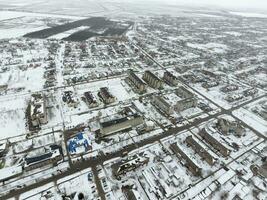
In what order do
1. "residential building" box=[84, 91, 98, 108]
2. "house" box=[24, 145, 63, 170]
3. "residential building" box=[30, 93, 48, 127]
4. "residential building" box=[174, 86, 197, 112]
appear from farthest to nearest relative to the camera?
"residential building" box=[174, 86, 197, 112] → "residential building" box=[84, 91, 98, 108] → "residential building" box=[30, 93, 48, 127] → "house" box=[24, 145, 63, 170]

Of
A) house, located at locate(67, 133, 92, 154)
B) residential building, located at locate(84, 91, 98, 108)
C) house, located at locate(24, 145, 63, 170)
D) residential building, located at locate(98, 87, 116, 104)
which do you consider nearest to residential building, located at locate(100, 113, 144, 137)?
house, located at locate(67, 133, 92, 154)

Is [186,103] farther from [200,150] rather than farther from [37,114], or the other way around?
[37,114]

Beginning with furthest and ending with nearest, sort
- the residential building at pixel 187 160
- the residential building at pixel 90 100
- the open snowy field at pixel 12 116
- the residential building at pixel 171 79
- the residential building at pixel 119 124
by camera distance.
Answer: the residential building at pixel 171 79
the residential building at pixel 90 100
the open snowy field at pixel 12 116
the residential building at pixel 119 124
the residential building at pixel 187 160

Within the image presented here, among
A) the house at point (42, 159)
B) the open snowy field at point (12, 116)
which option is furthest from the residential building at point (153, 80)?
the open snowy field at point (12, 116)

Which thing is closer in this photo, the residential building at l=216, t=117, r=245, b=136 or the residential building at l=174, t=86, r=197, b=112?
the residential building at l=216, t=117, r=245, b=136

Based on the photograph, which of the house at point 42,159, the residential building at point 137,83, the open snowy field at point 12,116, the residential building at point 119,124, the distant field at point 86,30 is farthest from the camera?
the distant field at point 86,30

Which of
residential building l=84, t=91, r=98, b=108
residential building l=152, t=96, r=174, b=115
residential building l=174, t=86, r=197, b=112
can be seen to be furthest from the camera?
residential building l=174, t=86, r=197, b=112

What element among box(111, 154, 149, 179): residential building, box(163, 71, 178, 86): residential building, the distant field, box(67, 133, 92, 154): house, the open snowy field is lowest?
the open snowy field

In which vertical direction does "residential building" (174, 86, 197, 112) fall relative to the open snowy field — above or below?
above

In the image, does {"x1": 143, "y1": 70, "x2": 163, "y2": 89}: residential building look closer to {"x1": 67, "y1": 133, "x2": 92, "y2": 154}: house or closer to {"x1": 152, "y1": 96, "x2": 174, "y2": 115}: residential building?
{"x1": 152, "y1": 96, "x2": 174, "y2": 115}: residential building

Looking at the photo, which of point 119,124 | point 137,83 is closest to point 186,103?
point 137,83

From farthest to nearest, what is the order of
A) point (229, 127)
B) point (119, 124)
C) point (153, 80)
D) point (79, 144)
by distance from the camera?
point (153, 80)
point (229, 127)
point (119, 124)
point (79, 144)

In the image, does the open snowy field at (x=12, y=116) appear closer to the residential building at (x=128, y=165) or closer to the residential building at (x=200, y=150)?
the residential building at (x=128, y=165)
